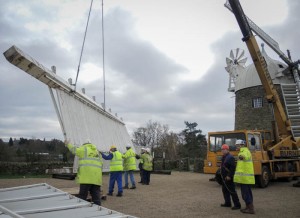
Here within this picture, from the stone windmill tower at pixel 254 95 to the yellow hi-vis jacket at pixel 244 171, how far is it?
75.1 feet

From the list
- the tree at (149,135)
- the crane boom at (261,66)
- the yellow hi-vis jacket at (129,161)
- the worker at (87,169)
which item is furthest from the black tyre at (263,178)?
the tree at (149,135)

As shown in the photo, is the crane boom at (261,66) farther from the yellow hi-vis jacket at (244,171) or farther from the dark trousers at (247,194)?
the dark trousers at (247,194)

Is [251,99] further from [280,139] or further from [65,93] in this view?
[65,93]

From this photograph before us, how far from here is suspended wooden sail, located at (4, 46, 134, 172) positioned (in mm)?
7975

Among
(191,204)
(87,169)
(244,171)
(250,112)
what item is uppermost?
(250,112)

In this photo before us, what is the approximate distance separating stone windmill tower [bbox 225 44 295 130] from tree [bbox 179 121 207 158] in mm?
21887

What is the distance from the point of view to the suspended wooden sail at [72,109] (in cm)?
798

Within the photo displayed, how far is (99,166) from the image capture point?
775 centimetres

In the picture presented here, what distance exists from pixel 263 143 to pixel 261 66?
402 cm

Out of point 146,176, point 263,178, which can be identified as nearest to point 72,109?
point 146,176

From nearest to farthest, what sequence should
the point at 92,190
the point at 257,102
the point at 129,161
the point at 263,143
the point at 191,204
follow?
the point at 92,190
the point at 191,204
the point at 129,161
the point at 263,143
the point at 257,102

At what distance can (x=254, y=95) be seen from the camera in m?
32.3

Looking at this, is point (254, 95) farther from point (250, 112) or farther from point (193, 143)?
point (193, 143)

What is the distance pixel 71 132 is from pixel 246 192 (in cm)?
540
